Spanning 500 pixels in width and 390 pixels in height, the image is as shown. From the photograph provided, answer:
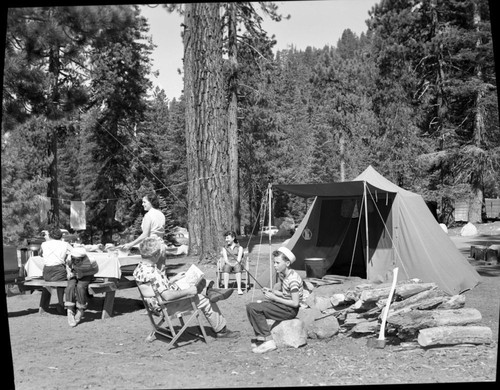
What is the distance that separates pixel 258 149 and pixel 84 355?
59.6 ft

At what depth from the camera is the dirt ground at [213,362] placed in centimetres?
373

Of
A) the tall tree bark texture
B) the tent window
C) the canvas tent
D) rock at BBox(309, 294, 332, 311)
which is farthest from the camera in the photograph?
the tall tree bark texture

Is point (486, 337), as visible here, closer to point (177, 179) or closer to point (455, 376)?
point (455, 376)

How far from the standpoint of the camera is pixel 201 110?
32.3 feet

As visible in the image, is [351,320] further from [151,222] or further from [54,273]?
[54,273]

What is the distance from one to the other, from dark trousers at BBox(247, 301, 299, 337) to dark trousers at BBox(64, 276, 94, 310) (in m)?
2.03

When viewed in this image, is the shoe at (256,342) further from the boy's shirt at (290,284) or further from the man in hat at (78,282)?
the man in hat at (78,282)

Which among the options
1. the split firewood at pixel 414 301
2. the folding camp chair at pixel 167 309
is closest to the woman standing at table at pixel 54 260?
the folding camp chair at pixel 167 309

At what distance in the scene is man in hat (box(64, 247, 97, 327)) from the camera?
5672 millimetres

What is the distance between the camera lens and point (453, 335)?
4352mm

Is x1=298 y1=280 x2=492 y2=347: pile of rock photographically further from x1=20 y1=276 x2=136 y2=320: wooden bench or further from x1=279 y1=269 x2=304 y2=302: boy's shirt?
x1=20 y1=276 x2=136 y2=320: wooden bench

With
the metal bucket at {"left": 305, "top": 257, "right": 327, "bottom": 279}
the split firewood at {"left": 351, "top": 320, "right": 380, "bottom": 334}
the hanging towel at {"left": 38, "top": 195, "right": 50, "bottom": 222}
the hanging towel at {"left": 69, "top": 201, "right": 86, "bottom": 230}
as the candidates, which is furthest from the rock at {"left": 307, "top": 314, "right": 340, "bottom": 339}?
the hanging towel at {"left": 69, "top": 201, "right": 86, "bottom": 230}

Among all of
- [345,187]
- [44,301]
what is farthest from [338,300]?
[44,301]

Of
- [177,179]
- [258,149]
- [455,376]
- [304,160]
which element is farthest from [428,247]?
[304,160]
